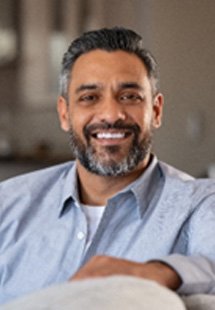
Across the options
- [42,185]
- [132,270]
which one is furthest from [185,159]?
[132,270]

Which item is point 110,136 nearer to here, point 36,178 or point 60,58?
point 36,178

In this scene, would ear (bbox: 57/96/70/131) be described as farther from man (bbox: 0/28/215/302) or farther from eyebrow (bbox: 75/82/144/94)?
eyebrow (bbox: 75/82/144/94)

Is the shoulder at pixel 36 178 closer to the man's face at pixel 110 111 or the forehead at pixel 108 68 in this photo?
the man's face at pixel 110 111

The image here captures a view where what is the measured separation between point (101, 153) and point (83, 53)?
0.26 metres

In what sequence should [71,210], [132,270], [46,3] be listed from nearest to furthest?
[132,270], [71,210], [46,3]

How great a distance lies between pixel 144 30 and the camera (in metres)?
4.43

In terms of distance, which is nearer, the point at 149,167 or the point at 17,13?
the point at 149,167

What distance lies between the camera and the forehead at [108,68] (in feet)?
5.41

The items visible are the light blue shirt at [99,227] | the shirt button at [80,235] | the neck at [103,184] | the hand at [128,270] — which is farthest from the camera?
the neck at [103,184]

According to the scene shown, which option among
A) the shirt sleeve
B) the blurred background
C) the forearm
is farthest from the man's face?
the blurred background

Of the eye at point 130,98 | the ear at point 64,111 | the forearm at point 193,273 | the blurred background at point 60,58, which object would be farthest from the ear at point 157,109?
the blurred background at point 60,58

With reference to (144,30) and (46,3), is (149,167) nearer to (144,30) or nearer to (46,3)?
(144,30)

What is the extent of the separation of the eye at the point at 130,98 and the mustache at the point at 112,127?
54mm

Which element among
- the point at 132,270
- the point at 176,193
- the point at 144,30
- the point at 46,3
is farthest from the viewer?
the point at 46,3
